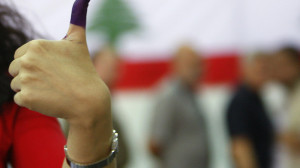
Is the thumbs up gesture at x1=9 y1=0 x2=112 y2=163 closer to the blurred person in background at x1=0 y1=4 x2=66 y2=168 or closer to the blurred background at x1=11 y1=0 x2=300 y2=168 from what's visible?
the blurred person in background at x1=0 y1=4 x2=66 y2=168

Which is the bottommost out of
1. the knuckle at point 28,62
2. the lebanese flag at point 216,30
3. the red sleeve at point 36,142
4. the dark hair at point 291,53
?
the lebanese flag at point 216,30

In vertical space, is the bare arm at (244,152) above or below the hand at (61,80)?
below

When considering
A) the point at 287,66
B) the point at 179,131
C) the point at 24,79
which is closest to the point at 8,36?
the point at 24,79

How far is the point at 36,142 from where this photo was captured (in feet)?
3.12

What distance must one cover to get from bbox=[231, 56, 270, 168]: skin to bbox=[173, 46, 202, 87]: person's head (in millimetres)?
326

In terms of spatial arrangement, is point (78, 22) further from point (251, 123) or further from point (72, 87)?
point (251, 123)

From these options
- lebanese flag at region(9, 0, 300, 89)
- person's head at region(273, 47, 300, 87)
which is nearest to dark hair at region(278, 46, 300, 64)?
person's head at region(273, 47, 300, 87)

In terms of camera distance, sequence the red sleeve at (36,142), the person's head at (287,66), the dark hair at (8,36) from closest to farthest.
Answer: the red sleeve at (36,142) < the dark hair at (8,36) < the person's head at (287,66)

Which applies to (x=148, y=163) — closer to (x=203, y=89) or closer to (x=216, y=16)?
(x=203, y=89)

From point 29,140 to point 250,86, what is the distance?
2.70 m

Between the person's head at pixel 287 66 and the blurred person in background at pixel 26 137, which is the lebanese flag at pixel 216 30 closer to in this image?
the person's head at pixel 287 66

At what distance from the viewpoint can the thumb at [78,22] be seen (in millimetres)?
774

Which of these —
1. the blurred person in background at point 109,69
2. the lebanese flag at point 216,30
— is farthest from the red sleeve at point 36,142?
the lebanese flag at point 216,30

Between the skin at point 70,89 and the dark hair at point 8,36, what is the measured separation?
288 millimetres
